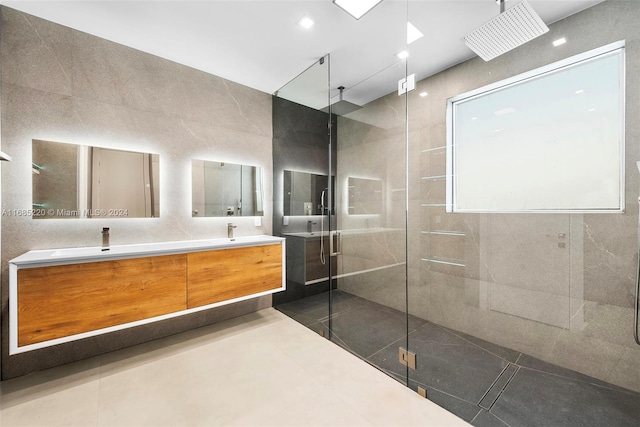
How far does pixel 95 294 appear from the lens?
1873 mm

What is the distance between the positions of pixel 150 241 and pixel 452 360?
279 centimetres

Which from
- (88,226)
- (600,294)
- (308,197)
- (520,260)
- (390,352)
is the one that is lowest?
(390,352)

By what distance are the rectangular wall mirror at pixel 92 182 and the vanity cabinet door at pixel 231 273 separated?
29.3 inches

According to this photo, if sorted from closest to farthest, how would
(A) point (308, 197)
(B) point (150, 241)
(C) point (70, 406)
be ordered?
(C) point (70, 406) → (B) point (150, 241) → (A) point (308, 197)

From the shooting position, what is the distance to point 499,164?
2.04m

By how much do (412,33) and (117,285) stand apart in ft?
9.77

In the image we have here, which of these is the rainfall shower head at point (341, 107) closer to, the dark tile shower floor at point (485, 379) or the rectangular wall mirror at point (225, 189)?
the rectangular wall mirror at point (225, 189)

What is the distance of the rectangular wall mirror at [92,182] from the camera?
2080 millimetres

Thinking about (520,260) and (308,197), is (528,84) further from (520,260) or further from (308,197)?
(308,197)

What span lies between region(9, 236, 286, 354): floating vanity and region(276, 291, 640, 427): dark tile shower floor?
3.93ft

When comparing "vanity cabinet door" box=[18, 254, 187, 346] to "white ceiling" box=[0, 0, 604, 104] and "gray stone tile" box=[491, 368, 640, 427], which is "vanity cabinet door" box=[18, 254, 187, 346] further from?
"gray stone tile" box=[491, 368, 640, 427]

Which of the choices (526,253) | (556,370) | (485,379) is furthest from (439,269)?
(556,370)

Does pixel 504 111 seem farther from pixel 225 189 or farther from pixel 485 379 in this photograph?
pixel 225 189

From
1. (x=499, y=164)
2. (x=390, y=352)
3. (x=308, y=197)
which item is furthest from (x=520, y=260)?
(x=308, y=197)
